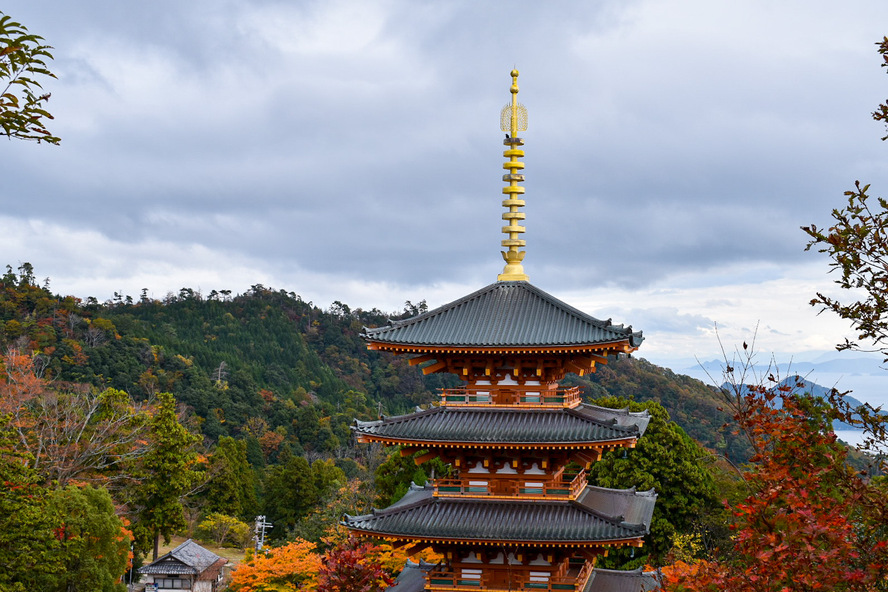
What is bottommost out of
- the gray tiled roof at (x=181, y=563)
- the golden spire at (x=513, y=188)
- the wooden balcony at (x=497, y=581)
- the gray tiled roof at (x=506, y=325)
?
the gray tiled roof at (x=181, y=563)

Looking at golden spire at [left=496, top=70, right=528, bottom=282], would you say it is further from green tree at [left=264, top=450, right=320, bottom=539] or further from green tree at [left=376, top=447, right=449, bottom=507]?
green tree at [left=264, top=450, right=320, bottom=539]

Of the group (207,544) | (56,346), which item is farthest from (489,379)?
(56,346)

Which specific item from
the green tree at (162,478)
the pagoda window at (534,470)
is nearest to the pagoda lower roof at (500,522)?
the pagoda window at (534,470)

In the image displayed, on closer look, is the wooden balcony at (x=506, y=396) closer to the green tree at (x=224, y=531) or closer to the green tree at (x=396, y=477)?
the green tree at (x=396, y=477)

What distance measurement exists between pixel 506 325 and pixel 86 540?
19284 mm

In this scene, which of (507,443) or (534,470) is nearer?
(507,443)

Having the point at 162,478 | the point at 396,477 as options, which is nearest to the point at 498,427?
the point at 396,477

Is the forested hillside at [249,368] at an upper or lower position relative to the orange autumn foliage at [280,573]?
upper

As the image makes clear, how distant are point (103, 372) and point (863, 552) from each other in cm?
7819

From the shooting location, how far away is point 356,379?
10750 cm

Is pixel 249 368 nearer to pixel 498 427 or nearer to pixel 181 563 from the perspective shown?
pixel 181 563

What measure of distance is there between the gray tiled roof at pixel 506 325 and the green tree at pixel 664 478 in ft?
66.7

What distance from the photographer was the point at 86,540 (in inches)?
1204

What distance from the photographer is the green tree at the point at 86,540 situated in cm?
2981
